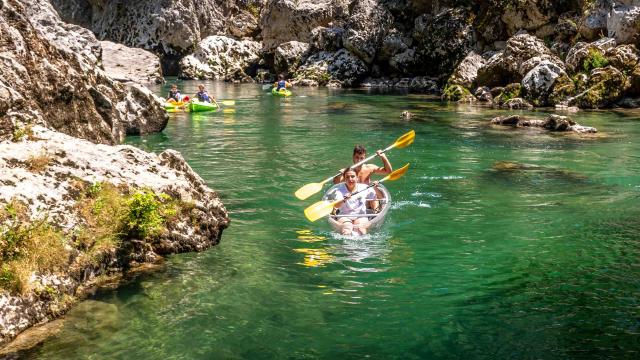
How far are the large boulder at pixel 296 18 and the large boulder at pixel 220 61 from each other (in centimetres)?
249

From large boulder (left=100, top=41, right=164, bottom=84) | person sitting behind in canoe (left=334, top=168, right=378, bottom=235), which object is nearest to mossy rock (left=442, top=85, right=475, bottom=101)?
large boulder (left=100, top=41, right=164, bottom=84)

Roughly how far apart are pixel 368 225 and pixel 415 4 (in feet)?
132

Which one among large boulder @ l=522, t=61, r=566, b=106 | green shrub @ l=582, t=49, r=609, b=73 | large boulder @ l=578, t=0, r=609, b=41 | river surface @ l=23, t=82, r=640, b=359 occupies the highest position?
large boulder @ l=578, t=0, r=609, b=41

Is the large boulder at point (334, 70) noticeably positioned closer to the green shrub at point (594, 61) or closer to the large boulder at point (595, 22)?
the large boulder at point (595, 22)

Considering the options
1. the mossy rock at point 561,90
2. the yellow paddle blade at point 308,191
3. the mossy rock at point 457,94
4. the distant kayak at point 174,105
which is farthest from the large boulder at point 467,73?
the yellow paddle blade at point 308,191

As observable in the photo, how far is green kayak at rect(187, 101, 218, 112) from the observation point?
28.8 meters

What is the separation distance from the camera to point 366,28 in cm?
4606

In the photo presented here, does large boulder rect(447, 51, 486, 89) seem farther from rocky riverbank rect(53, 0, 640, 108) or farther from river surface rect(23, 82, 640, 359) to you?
river surface rect(23, 82, 640, 359)

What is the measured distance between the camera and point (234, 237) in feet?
33.0

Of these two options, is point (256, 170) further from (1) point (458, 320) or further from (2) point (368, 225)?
(1) point (458, 320)

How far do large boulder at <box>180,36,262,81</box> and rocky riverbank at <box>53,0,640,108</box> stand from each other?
89 millimetres

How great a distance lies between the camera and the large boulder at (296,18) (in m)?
54.3

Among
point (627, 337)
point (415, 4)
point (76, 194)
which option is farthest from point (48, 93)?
point (415, 4)

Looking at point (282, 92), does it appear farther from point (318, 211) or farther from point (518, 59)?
point (318, 211)
